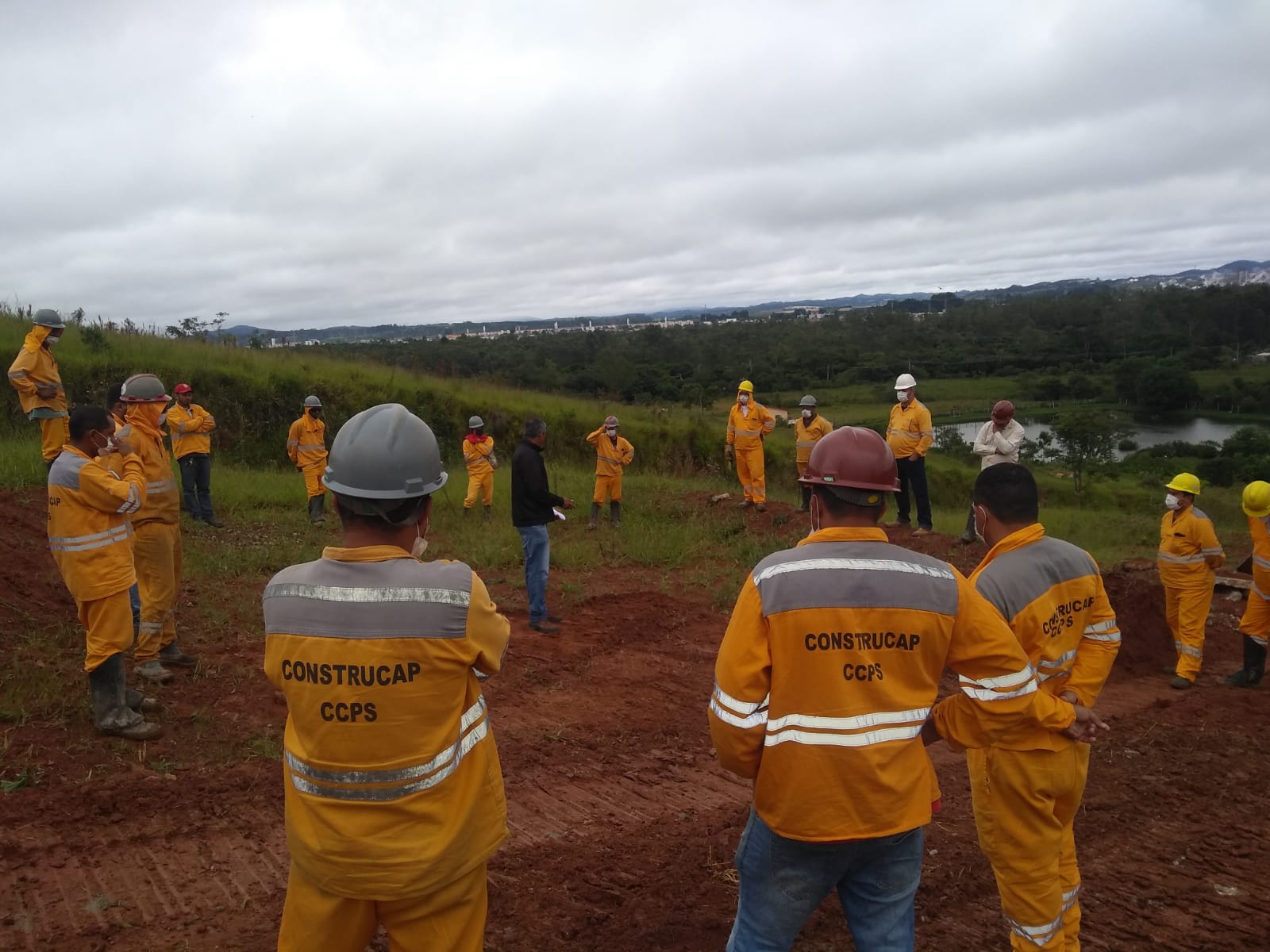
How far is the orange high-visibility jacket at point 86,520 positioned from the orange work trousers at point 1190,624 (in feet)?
28.4

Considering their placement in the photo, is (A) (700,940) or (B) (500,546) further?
(B) (500,546)

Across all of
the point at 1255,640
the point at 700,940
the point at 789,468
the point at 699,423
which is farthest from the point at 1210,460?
the point at 700,940

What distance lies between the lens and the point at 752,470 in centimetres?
1295

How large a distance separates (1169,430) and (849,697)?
33296mm

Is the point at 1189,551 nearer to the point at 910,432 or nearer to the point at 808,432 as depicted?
the point at 910,432

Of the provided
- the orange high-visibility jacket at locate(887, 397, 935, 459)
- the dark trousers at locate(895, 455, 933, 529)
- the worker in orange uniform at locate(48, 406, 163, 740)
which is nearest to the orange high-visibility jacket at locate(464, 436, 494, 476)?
the orange high-visibility jacket at locate(887, 397, 935, 459)

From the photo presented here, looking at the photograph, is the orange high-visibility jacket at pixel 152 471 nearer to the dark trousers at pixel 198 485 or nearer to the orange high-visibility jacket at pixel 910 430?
the dark trousers at pixel 198 485

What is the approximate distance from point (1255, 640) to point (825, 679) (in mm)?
7230

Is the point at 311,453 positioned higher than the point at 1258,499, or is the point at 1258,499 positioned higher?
the point at 311,453

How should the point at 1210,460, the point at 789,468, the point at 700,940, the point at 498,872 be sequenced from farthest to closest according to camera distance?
the point at 1210,460 → the point at 789,468 → the point at 498,872 → the point at 700,940

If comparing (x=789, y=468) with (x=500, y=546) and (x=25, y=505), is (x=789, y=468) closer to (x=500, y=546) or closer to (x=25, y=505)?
(x=500, y=546)

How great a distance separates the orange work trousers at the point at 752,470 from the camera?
509 inches

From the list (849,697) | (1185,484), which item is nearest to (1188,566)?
(1185,484)

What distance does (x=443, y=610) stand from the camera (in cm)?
207
